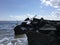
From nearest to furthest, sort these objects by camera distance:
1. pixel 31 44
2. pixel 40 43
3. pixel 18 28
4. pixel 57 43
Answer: pixel 57 43
pixel 40 43
pixel 31 44
pixel 18 28

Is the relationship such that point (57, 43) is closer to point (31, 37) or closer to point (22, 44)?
point (31, 37)

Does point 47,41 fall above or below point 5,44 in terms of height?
above

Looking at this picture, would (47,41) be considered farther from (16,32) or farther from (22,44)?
(16,32)

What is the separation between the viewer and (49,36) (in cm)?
1255

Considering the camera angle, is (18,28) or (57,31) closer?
(57,31)

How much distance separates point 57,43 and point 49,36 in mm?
1316

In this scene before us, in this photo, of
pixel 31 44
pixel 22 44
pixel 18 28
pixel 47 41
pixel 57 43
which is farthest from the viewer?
pixel 18 28

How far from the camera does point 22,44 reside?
17.8m

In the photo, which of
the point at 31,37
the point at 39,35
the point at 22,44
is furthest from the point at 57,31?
the point at 22,44

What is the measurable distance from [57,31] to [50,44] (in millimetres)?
1306

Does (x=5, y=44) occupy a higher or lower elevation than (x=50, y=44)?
lower

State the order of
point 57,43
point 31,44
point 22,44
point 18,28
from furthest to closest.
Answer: point 18,28, point 22,44, point 31,44, point 57,43

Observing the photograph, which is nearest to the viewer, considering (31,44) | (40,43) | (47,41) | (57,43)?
(57,43)

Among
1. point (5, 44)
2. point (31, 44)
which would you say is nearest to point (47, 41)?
point (31, 44)
